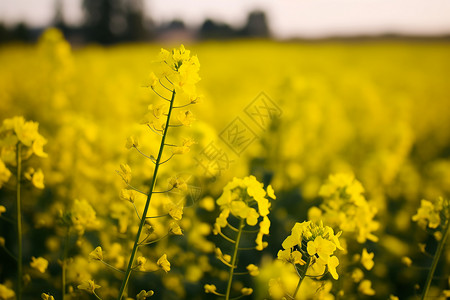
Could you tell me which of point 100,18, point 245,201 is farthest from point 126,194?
point 100,18

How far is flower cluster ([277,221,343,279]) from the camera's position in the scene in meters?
1.03

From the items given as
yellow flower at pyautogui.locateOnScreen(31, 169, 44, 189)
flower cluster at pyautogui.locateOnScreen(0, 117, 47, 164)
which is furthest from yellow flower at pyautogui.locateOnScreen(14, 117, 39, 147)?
yellow flower at pyautogui.locateOnScreen(31, 169, 44, 189)

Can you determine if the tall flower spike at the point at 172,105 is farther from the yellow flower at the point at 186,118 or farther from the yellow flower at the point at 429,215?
the yellow flower at the point at 429,215

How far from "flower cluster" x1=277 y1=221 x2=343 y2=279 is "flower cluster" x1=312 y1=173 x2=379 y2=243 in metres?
0.54

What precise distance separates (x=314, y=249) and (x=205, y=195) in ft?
6.48

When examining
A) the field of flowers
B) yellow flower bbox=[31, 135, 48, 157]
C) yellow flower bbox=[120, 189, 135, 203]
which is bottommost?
the field of flowers

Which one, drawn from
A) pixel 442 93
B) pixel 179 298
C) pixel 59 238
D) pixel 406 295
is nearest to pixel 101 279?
pixel 179 298

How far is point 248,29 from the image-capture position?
21094mm

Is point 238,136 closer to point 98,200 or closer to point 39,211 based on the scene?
point 98,200

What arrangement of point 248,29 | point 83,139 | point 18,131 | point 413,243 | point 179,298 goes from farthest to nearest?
point 248,29
point 413,243
point 83,139
point 179,298
point 18,131

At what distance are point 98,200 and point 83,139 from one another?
0.51 m

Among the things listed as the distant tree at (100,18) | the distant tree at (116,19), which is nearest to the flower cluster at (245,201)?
the distant tree at (100,18)

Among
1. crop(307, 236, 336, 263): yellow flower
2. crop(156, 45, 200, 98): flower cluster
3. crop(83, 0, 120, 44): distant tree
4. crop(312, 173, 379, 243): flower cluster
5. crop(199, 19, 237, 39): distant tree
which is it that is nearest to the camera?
crop(307, 236, 336, 263): yellow flower

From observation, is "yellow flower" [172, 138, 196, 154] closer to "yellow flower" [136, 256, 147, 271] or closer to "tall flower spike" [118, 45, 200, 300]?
"tall flower spike" [118, 45, 200, 300]
